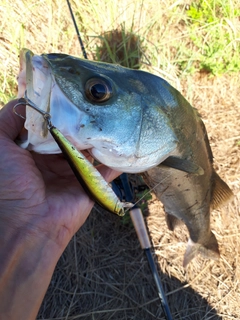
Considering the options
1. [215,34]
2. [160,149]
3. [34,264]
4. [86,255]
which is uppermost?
[215,34]

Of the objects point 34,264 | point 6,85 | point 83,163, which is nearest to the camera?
point 83,163

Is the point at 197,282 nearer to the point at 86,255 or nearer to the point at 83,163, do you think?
the point at 86,255

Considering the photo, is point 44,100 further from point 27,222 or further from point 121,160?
point 27,222

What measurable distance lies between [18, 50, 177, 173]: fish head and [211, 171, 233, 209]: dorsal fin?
0.83 m

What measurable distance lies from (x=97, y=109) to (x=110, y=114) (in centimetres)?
6

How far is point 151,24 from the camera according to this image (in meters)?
2.86

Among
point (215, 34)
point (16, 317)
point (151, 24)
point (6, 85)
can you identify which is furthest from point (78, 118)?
point (215, 34)

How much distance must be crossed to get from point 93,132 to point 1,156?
1.61ft

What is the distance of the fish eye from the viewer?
1147 mm

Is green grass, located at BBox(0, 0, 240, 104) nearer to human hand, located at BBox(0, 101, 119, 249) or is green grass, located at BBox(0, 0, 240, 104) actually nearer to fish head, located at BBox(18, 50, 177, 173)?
human hand, located at BBox(0, 101, 119, 249)

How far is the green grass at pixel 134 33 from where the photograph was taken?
107 inches

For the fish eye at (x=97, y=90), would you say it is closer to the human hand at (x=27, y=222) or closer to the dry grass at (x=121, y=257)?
the human hand at (x=27, y=222)

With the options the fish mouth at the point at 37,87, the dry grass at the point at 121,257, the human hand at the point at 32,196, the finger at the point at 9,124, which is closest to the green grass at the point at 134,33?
the dry grass at the point at 121,257

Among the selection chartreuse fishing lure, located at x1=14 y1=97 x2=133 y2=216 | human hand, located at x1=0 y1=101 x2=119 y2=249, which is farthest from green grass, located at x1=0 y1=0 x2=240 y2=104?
chartreuse fishing lure, located at x1=14 y1=97 x2=133 y2=216
